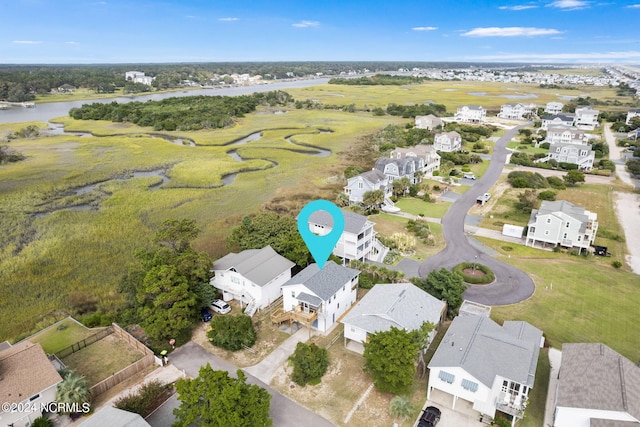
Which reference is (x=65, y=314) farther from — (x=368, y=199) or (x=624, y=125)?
(x=624, y=125)

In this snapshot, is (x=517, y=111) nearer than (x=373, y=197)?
No

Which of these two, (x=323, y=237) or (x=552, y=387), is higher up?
(x=323, y=237)

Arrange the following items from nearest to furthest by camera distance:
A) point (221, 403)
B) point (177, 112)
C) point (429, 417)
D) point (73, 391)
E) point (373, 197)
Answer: point (221, 403), point (429, 417), point (73, 391), point (373, 197), point (177, 112)

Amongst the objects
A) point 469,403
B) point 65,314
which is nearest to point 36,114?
point 65,314

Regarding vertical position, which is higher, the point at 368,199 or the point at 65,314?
the point at 368,199

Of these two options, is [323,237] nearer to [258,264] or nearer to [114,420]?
[258,264]

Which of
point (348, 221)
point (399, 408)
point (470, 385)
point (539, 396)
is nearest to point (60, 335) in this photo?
point (399, 408)

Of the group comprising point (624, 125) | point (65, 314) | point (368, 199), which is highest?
point (624, 125)
